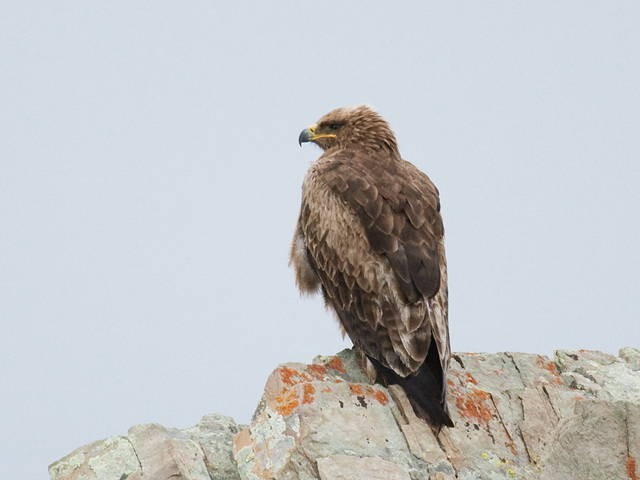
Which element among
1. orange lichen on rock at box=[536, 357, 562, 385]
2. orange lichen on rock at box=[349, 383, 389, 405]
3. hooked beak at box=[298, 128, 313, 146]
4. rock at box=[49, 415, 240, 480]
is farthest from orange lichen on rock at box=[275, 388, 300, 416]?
hooked beak at box=[298, 128, 313, 146]

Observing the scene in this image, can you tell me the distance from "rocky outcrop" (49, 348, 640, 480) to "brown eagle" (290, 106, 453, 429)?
0.30m

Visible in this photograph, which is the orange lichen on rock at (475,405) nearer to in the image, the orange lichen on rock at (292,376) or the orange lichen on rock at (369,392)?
the orange lichen on rock at (369,392)

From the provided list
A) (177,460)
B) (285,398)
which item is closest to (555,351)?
(285,398)

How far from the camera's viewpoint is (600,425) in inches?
283

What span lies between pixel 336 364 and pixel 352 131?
3.23m

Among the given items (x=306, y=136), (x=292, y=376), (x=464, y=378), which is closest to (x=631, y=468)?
(x=464, y=378)

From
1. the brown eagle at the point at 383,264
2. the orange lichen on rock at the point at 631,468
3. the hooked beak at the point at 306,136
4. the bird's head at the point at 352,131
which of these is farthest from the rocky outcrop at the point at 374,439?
the hooked beak at the point at 306,136

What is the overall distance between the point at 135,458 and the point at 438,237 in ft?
11.8

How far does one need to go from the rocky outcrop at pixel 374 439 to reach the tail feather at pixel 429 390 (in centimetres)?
9

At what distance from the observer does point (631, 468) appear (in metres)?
7.05

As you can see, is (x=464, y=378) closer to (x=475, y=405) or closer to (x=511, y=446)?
(x=475, y=405)

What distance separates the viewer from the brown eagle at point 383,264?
25.9 feet

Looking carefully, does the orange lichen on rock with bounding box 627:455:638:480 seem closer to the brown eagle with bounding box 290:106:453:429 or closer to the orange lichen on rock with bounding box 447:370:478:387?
the brown eagle with bounding box 290:106:453:429

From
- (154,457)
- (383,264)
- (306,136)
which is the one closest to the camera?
(154,457)
